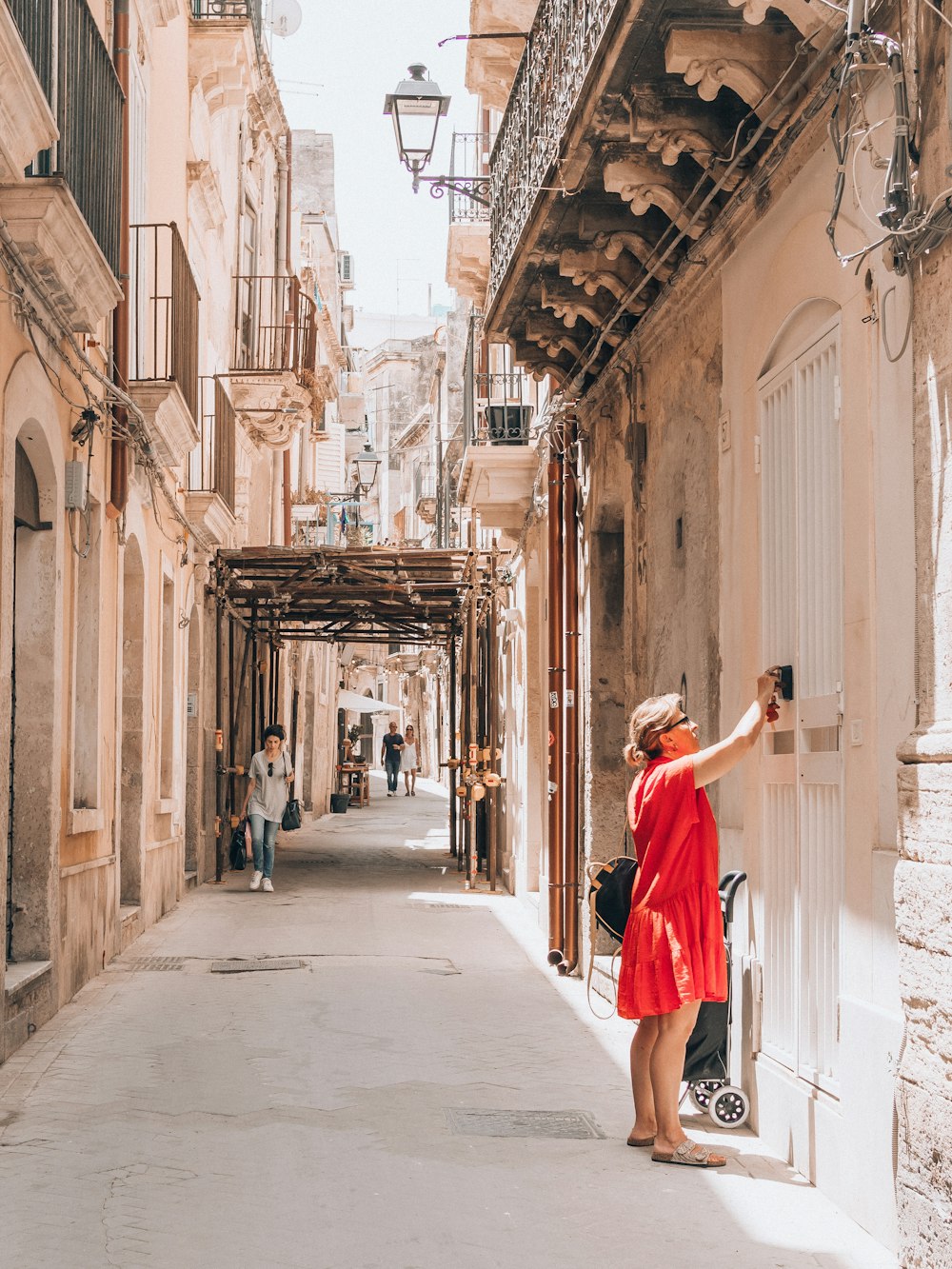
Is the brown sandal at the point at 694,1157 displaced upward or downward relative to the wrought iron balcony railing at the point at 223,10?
downward

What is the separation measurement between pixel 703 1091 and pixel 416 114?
8537mm

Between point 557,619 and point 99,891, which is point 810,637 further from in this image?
point 99,891

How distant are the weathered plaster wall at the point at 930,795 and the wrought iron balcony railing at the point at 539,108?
7.65 ft

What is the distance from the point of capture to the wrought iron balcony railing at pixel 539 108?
7.92 metres

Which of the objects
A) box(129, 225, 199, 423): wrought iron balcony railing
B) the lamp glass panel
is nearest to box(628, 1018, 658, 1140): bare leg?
box(129, 225, 199, 423): wrought iron balcony railing

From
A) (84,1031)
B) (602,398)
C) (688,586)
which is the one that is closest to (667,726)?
(688,586)

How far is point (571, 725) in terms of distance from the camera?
1195 cm

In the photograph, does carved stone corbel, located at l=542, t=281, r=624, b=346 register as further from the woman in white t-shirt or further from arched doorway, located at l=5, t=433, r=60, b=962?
the woman in white t-shirt

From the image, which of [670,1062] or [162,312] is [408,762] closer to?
[162,312]

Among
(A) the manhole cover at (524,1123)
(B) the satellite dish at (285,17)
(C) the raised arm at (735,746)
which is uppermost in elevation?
(B) the satellite dish at (285,17)

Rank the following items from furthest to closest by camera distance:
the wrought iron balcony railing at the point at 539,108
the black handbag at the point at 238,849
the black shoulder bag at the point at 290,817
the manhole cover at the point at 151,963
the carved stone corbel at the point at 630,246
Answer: the black shoulder bag at the point at 290,817, the black handbag at the point at 238,849, the manhole cover at the point at 151,963, the carved stone corbel at the point at 630,246, the wrought iron balcony railing at the point at 539,108

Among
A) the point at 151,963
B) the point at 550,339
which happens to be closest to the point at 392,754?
the point at 151,963

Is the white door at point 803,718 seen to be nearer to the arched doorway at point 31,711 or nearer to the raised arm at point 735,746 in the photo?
the raised arm at point 735,746

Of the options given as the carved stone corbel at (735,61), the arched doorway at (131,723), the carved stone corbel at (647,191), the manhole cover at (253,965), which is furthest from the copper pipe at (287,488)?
the carved stone corbel at (735,61)
